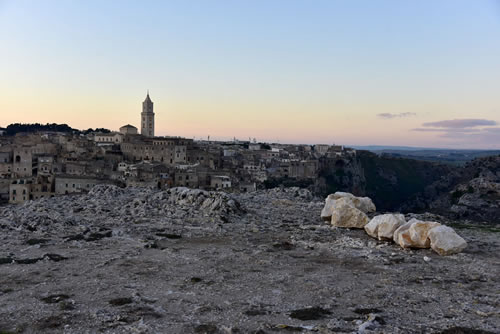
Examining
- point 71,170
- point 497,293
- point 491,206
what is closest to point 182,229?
point 497,293

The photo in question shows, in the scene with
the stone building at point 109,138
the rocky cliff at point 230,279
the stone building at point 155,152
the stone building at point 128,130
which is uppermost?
the stone building at point 128,130

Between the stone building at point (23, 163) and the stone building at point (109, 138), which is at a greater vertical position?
the stone building at point (109, 138)

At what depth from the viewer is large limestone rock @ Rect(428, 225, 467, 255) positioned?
16828 mm

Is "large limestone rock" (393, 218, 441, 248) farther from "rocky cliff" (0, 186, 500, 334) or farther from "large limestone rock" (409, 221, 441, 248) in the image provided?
"rocky cliff" (0, 186, 500, 334)

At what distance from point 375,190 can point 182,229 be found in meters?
105

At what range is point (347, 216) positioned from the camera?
22.5 meters

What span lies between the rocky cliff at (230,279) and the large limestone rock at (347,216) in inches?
22.4

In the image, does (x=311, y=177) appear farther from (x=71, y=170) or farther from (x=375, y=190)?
(x=71, y=170)

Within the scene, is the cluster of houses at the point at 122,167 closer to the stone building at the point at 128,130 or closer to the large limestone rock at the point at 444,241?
the stone building at the point at 128,130

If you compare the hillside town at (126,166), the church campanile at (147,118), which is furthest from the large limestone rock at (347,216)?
the church campanile at (147,118)

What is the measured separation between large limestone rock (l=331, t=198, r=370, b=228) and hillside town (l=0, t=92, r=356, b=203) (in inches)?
1098

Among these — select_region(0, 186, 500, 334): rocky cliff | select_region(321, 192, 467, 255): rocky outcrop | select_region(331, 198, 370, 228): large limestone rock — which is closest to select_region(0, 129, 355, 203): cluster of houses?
select_region(0, 186, 500, 334): rocky cliff

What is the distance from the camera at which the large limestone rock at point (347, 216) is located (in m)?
22.1

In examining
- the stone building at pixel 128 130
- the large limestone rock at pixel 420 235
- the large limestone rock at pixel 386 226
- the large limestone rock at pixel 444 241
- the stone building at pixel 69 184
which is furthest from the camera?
the stone building at pixel 128 130
